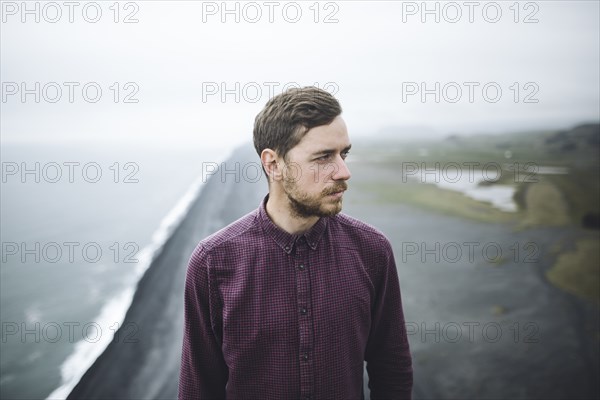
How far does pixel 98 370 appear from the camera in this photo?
6234mm

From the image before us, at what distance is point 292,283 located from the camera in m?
1.84

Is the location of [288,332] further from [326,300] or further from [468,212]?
[468,212]

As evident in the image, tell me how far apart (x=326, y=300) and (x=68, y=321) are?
11660 mm

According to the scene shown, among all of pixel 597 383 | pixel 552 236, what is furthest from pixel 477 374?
pixel 552 236

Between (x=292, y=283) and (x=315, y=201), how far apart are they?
455 millimetres

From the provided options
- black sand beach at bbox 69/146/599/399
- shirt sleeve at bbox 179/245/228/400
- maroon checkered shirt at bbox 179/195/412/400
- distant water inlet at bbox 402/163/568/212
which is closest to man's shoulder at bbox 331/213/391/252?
maroon checkered shirt at bbox 179/195/412/400

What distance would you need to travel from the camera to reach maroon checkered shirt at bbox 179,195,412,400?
179 cm

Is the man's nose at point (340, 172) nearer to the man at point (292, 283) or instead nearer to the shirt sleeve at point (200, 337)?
the man at point (292, 283)

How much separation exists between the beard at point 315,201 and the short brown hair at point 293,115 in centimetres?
20

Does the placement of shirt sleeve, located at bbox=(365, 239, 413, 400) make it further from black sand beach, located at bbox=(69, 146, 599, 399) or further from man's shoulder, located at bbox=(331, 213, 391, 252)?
black sand beach, located at bbox=(69, 146, 599, 399)

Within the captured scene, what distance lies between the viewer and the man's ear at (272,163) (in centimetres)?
195

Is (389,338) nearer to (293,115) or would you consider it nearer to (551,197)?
(293,115)

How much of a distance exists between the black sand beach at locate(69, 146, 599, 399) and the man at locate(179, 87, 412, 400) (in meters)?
4.39

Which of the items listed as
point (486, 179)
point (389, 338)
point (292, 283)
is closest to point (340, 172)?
point (292, 283)
